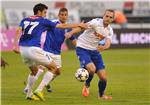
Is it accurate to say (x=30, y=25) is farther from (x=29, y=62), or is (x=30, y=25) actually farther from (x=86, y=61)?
(x=86, y=61)

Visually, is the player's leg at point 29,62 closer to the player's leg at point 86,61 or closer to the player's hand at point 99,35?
the player's leg at point 86,61

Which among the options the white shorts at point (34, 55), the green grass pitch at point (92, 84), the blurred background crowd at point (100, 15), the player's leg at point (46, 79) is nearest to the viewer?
the white shorts at point (34, 55)

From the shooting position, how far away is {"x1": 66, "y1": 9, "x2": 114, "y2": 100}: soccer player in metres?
17.2

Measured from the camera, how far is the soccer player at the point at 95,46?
1716 cm

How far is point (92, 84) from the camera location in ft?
70.6

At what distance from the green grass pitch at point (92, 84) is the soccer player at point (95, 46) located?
551 mm

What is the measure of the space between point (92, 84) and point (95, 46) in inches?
166

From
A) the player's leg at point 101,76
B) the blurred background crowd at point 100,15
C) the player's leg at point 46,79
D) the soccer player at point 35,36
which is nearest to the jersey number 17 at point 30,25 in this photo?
the soccer player at point 35,36

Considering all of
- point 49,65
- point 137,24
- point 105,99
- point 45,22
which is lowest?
point 137,24

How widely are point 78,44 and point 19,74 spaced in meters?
7.91

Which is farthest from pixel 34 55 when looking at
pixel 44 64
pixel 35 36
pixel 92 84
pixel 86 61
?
pixel 92 84

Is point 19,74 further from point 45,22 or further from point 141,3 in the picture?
point 141,3

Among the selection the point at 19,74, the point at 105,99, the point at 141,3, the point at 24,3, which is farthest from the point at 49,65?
the point at 141,3

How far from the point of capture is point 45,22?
15836 millimetres
